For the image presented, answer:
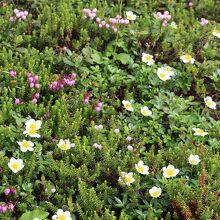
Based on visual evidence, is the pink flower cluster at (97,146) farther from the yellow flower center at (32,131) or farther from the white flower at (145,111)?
the white flower at (145,111)

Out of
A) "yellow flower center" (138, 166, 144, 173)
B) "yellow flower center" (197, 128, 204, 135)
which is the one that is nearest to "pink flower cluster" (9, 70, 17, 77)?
"yellow flower center" (138, 166, 144, 173)

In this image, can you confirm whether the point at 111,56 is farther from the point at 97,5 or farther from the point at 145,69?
the point at 97,5

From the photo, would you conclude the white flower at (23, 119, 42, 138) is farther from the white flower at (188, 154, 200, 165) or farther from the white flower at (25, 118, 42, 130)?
the white flower at (188, 154, 200, 165)

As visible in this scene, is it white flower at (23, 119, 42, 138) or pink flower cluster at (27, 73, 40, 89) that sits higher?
pink flower cluster at (27, 73, 40, 89)

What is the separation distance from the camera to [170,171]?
373cm

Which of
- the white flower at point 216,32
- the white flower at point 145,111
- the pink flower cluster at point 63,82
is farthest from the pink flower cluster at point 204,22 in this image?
the pink flower cluster at point 63,82

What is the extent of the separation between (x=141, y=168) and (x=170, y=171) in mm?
226

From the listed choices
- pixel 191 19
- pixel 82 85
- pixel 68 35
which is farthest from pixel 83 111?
pixel 191 19

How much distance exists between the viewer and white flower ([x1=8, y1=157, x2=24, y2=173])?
11.6ft

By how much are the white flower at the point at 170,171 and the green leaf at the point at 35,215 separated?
97cm

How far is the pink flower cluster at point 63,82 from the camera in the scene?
4332 millimetres

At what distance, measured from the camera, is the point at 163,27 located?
5.19m

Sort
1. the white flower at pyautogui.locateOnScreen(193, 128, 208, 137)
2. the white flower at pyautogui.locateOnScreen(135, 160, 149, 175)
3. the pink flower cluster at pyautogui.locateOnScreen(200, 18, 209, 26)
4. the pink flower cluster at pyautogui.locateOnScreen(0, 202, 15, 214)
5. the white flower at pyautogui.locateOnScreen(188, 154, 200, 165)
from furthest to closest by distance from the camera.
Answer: the pink flower cluster at pyautogui.locateOnScreen(200, 18, 209, 26) < the white flower at pyautogui.locateOnScreen(193, 128, 208, 137) < the white flower at pyautogui.locateOnScreen(188, 154, 200, 165) < the white flower at pyautogui.locateOnScreen(135, 160, 149, 175) < the pink flower cluster at pyautogui.locateOnScreen(0, 202, 15, 214)

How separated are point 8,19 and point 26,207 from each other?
7.44 feet
